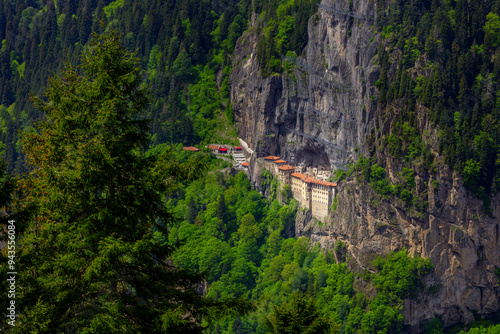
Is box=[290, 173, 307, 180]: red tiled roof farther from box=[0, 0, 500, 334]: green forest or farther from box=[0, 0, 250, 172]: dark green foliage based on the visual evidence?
box=[0, 0, 250, 172]: dark green foliage

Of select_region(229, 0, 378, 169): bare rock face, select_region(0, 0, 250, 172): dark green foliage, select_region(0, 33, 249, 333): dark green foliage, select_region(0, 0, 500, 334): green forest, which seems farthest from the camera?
select_region(0, 0, 250, 172): dark green foliage

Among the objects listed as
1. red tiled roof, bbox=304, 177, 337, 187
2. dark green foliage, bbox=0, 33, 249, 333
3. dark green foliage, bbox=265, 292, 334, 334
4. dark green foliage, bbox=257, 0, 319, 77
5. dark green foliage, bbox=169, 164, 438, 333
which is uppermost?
dark green foliage, bbox=257, 0, 319, 77

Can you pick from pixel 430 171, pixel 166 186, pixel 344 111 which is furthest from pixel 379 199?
pixel 166 186

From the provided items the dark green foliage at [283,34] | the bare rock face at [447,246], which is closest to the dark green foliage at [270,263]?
the bare rock face at [447,246]

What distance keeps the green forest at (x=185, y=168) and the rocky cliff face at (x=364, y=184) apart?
156 cm

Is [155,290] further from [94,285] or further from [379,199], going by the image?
[379,199]

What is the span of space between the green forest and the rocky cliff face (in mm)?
1564

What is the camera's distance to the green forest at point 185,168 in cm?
1307

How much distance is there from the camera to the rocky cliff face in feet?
253

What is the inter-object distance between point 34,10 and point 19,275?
161m

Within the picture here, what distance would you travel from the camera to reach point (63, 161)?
13.5 metres

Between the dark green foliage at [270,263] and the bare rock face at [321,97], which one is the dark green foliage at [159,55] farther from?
the dark green foliage at [270,263]

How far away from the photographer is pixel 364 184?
83.1 meters

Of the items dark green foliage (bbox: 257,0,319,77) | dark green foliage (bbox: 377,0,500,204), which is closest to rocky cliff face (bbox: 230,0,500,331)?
dark green foliage (bbox: 377,0,500,204)
